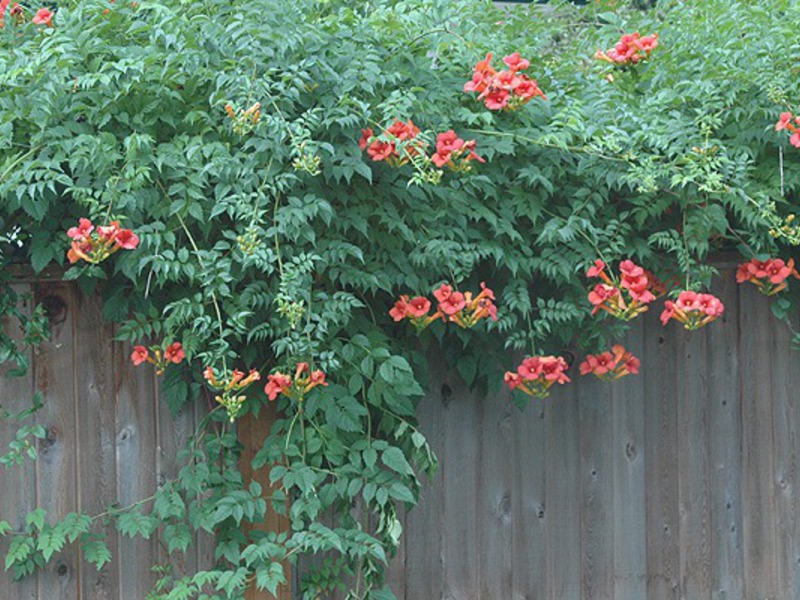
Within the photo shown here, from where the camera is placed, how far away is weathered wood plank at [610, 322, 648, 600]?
14.1ft

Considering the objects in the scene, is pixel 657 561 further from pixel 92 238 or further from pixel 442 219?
pixel 92 238

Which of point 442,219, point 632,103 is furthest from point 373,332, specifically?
point 632,103

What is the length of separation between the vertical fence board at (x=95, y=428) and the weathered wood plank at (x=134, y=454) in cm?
2

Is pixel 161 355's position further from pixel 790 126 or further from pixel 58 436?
pixel 790 126

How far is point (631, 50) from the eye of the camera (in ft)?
13.2

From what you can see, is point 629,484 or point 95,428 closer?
point 95,428

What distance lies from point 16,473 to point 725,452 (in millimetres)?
2531

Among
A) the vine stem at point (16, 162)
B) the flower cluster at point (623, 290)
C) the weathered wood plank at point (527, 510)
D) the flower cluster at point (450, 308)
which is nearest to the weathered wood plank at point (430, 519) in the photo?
the weathered wood plank at point (527, 510)

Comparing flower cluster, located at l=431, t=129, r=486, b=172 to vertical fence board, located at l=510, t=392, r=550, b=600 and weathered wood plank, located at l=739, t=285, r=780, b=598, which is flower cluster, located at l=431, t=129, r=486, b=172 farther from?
weathered wood plank, located at l=739, t=285, r=780, b=598

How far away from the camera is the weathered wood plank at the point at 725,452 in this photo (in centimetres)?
444

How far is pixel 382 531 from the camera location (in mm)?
3805

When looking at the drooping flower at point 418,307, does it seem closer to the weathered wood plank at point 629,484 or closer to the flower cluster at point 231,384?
the flower cluster at point 231,384

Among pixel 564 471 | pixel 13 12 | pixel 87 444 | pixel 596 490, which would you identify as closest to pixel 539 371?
pixel 564 471

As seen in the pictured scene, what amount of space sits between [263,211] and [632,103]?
147 centimetres
